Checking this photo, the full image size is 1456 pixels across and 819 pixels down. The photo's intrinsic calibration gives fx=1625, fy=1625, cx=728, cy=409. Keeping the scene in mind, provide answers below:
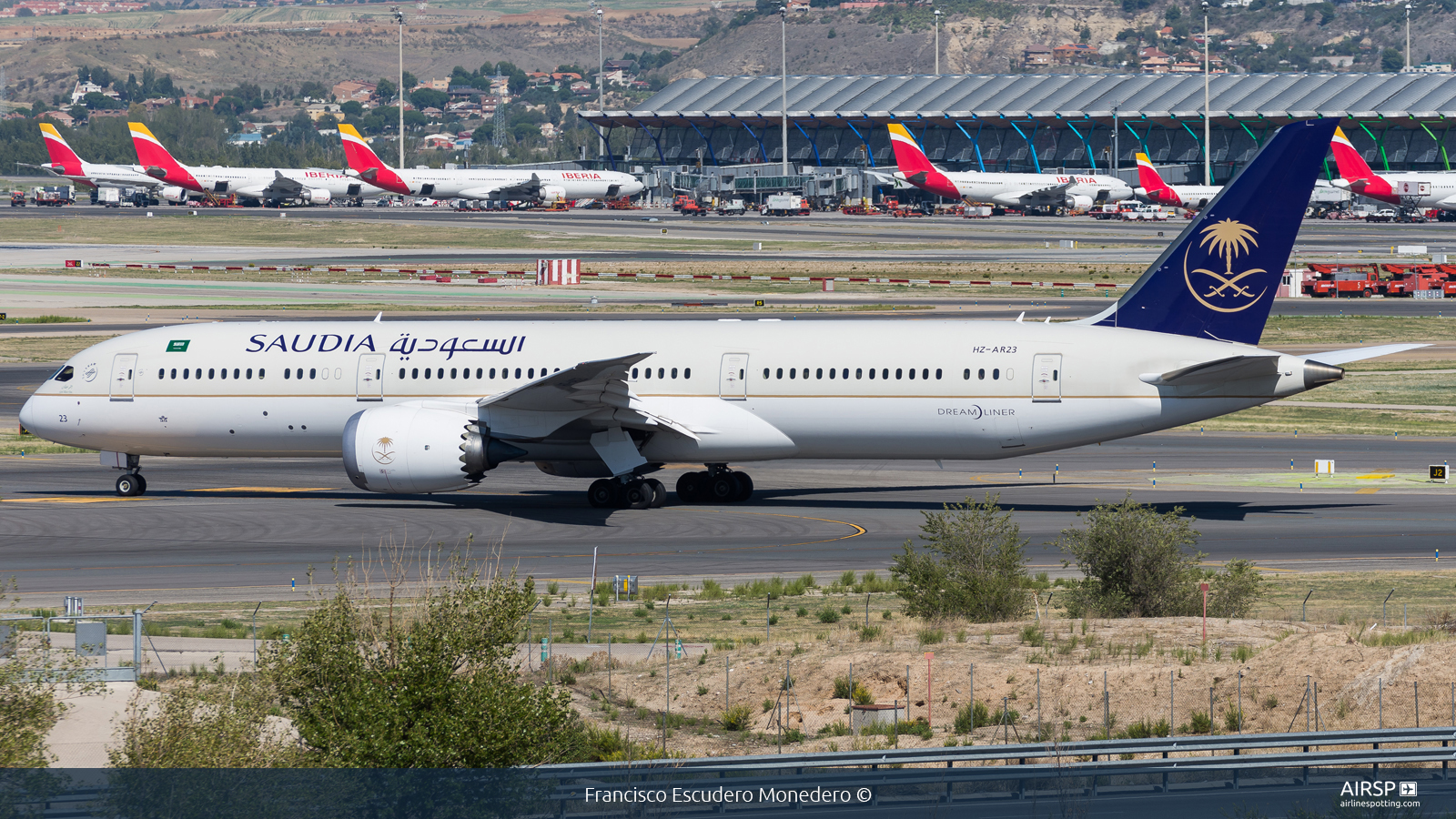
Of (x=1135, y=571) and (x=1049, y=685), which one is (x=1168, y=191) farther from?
(x=1049, y=685)

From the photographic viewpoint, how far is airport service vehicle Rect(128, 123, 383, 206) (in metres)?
188

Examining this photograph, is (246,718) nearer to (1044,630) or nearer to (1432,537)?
(1044,630)

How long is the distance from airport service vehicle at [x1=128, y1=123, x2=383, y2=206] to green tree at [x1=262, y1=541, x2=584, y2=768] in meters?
184

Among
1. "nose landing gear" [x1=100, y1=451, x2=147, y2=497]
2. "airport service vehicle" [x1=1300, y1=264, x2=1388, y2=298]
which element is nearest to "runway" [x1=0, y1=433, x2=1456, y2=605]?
"nose landing gear" [x1=100, y1=451, x2=147, y2=497]

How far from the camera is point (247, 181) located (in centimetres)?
19488

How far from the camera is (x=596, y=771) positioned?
15.1m

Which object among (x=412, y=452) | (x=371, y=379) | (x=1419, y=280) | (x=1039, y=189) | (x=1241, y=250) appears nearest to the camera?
(x=412, y=452)

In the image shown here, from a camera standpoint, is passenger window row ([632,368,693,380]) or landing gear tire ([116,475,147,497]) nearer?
passenger window row ([632,368,693,380])

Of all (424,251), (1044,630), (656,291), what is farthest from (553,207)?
(1044,630)

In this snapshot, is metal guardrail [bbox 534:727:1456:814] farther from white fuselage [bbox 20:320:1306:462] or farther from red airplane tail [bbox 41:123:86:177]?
red airplane tail [bbox 41:123:86:177]

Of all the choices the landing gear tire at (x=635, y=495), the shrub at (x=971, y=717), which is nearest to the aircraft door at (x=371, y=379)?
the landing gear tire at (x=635, y=495)

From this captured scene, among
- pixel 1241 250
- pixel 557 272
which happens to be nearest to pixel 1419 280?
pixel 557 272

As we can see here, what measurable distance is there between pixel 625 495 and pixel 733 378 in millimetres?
3961

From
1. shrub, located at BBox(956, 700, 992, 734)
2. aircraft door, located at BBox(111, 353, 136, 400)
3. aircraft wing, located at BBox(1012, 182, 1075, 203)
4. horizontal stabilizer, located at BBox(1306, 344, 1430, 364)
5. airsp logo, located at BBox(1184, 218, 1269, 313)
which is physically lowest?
shrub, located at BBox(956, 700, 992, 734)
